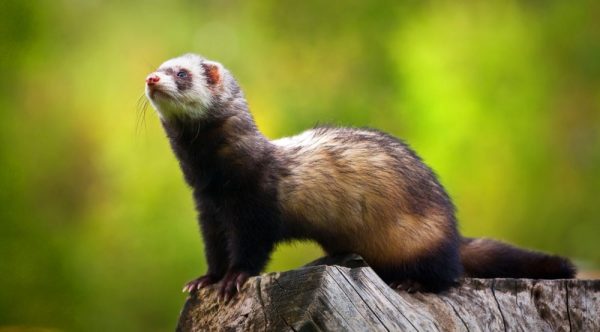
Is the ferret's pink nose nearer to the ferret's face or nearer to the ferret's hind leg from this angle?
the ferret's face

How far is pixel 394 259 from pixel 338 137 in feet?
1.77

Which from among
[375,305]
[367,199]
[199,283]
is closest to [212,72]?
[367,199]

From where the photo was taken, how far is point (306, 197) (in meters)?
3.11

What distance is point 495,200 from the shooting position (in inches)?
274

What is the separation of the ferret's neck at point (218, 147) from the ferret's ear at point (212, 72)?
130 millimetres

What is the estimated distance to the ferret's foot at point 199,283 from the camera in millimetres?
2686

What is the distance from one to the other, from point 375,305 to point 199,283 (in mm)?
852

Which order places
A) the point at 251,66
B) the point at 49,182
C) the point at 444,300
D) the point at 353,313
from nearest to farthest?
the point at 353,313 → the point at 444,300 → the point at 49,182 → the point at 251,66

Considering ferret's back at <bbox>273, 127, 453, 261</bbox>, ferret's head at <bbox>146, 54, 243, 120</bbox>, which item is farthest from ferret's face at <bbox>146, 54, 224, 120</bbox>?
ferret's back at <bbox>273, 127, 453, 261</bbox>

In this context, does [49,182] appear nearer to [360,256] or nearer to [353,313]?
[360,256]

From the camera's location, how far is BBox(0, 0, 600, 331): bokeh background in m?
6.52

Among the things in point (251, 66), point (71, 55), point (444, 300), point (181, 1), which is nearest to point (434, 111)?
point (251, 66)

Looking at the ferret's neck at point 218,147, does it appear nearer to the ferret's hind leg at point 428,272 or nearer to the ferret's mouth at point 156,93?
the ferret's mouth at point 156,93

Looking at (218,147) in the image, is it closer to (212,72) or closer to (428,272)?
(212,72)
